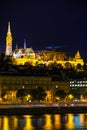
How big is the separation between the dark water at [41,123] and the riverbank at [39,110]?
2.01m

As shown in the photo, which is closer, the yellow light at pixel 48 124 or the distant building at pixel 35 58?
the yellow light at pixel 48 124

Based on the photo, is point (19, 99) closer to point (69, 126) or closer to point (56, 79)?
point (56, 79)

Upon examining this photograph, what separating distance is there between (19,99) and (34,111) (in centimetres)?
2764

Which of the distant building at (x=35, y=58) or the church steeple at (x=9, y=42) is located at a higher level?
the church steeple at (x=9, y=42)

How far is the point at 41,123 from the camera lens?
56062mm

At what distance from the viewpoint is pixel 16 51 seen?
18988cm

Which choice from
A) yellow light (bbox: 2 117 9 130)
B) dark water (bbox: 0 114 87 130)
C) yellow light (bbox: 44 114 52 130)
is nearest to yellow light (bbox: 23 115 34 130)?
dark water (bbox: 0 114 87 130)

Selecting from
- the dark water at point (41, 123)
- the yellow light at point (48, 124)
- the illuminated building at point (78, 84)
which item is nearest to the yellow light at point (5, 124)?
the dark water at point (41, 123)

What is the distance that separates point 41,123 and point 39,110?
12194 millimetres

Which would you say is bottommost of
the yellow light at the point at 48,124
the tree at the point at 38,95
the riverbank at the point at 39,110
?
the yellow light at the point at 48,124

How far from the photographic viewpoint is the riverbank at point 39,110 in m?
65.6

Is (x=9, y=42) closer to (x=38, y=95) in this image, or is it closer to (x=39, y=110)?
(x=38, y=95)

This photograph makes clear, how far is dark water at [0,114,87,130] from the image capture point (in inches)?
2066

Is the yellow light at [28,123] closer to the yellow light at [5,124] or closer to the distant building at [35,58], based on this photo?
the yellow light at [5,124]
